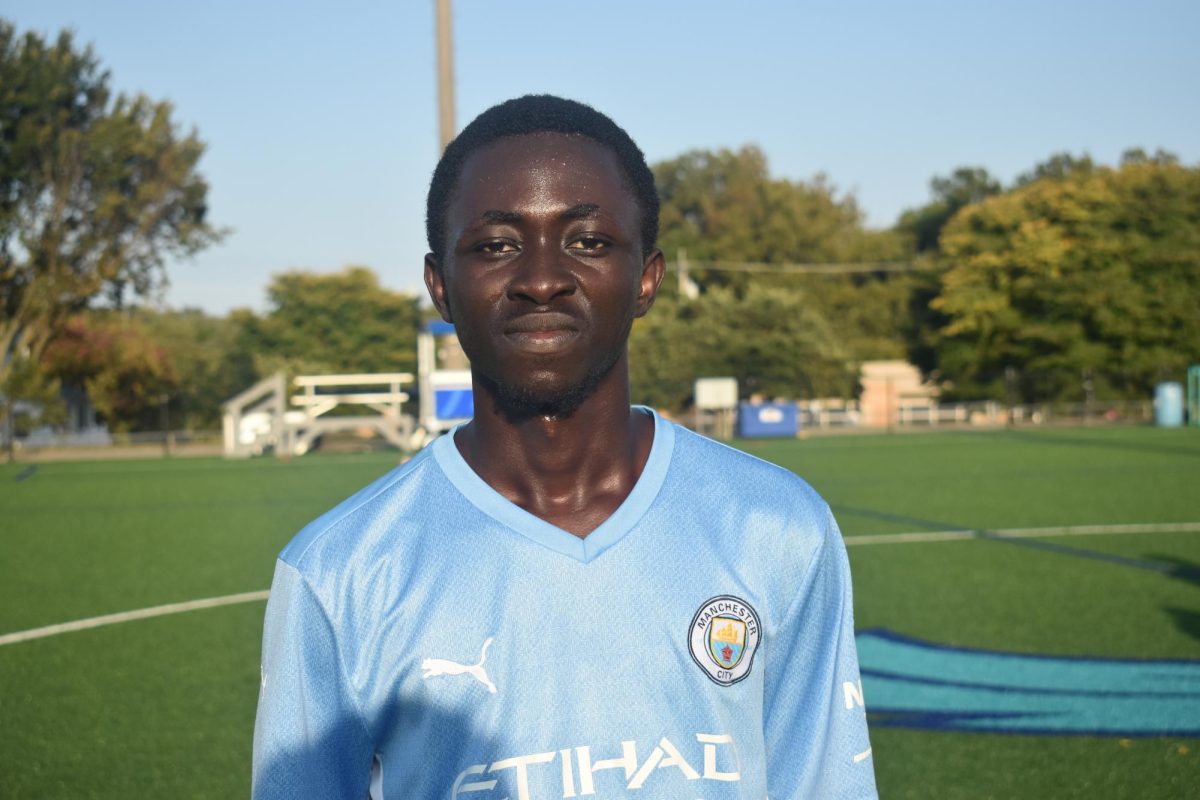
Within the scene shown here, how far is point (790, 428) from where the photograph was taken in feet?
115

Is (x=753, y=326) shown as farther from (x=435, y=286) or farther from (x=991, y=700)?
(x=435, y=286)

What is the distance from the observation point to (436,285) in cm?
210

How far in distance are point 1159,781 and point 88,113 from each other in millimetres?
41169

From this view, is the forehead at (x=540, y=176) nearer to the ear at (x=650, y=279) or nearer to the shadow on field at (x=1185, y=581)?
the ear at (x=650, y=279)

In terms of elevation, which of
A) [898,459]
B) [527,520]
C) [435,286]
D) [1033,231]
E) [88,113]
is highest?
[88,113]

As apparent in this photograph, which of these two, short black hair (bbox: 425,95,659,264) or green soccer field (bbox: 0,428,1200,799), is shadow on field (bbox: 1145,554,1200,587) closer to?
green soccer field (bbox: 0,428,1200,799)

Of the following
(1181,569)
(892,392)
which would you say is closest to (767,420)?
(892,392)

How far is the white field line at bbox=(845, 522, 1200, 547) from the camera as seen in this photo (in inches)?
489

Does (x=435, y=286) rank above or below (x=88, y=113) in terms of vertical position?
below

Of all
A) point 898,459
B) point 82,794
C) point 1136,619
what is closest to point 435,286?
point 82,794

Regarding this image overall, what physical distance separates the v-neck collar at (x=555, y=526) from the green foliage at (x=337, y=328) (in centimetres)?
5132

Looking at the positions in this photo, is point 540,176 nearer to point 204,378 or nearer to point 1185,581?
point 1185,581

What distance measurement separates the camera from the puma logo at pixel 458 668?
177 cm

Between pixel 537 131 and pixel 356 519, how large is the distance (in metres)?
0.67
